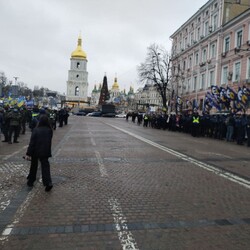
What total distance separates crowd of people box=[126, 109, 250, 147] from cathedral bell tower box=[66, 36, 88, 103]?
306 ft

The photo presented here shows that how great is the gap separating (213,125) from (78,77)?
104 meters

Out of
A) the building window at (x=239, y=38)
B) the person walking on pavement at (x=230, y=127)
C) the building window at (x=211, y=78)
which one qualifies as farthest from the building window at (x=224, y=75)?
the person walking on pavement at (x=230, y=127)

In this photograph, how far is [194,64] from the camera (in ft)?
167

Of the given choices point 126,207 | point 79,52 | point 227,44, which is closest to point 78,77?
point 79,52

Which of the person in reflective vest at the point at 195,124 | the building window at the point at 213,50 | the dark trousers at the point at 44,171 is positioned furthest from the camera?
the building window at the point at 213,50

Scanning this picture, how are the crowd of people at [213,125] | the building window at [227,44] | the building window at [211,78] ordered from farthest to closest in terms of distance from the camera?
the building window at [211,78]
the building window at [227,44]
the crowd of people at [213,125]

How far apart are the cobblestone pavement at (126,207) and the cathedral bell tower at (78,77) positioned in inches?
4484

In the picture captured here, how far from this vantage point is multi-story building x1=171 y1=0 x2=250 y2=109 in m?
35.9

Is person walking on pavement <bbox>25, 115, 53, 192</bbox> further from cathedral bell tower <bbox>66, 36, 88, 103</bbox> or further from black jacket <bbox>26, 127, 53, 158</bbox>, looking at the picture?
cathedral bell tower <bbox>66, 36, 88, 103</bbox>

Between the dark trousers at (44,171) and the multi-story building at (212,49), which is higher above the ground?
the multi-story building at (212,49)

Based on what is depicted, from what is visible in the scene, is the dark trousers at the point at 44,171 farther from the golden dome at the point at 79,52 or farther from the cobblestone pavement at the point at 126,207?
the golden dome at the point at 79,52

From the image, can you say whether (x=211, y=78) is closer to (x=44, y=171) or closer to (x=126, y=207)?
(x=44, y=171)

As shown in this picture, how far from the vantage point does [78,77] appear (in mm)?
123500

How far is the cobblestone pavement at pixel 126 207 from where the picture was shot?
4438 mm
